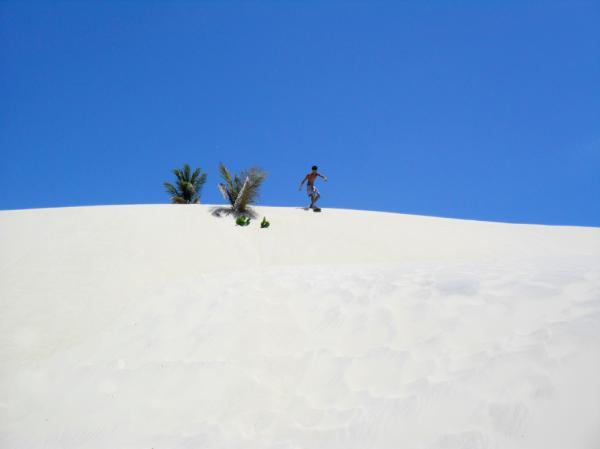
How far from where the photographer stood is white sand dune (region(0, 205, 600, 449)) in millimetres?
2076

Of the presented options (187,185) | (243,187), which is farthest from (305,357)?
(187,185)

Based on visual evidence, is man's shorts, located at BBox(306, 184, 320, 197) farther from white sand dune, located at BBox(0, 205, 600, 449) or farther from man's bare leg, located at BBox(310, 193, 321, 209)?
white sand dune, located at BBox(0, 205, 600, 449)

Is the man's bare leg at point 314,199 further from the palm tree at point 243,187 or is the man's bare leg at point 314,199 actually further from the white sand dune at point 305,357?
the white sand dune at point 305,357

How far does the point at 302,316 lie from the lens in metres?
3.67

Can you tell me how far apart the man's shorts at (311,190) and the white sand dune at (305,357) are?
6.03 m

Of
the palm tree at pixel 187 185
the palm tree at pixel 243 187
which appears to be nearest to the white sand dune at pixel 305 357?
the palm tree at pixel 243 187

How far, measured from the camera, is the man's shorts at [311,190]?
11156 millimetres

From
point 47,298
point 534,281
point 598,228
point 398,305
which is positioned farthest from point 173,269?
point 598,228

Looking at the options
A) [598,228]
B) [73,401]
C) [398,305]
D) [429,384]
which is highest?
[598,228]

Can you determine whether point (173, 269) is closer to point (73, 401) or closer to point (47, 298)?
point (47, 298)

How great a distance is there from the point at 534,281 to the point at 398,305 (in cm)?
130

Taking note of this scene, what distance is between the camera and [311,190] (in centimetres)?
1130

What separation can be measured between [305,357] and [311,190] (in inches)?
338

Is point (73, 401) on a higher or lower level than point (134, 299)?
lower
